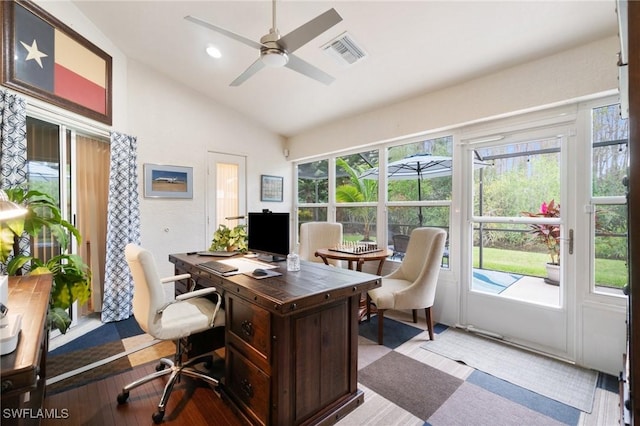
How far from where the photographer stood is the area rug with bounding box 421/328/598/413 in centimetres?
198

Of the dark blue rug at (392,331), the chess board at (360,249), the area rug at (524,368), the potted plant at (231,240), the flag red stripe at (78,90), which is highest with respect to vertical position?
the flag red stripe at (78,90)

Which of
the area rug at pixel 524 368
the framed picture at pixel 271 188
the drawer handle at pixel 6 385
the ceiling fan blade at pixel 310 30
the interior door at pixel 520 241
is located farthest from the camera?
the framed picture at pixel 271 188

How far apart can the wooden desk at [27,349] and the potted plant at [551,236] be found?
344cm

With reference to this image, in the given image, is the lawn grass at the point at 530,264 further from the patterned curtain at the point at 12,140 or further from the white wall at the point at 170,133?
the patterned curtain at the point at 12,140

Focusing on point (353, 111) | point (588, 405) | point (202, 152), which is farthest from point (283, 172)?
Answer: point (588, 405)

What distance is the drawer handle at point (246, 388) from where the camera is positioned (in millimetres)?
1621

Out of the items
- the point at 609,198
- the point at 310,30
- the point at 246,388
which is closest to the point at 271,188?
the point at 310,30

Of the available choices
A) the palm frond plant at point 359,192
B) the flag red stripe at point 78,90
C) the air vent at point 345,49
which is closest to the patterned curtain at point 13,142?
the flag red stripe at point 78,90

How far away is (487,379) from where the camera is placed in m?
2.13

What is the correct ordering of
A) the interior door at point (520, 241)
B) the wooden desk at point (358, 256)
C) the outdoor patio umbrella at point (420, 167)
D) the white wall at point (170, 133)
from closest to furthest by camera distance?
the interior door at point (520, 241), the wooden desk at point (358, 256), the outdoor patio umbrella at point (420, 167), the white wall at point (170, 133)

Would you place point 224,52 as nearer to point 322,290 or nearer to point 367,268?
point 322,290

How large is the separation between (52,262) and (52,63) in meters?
1.89

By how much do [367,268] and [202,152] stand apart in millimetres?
2966

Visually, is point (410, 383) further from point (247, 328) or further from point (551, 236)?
point (551, 236)
